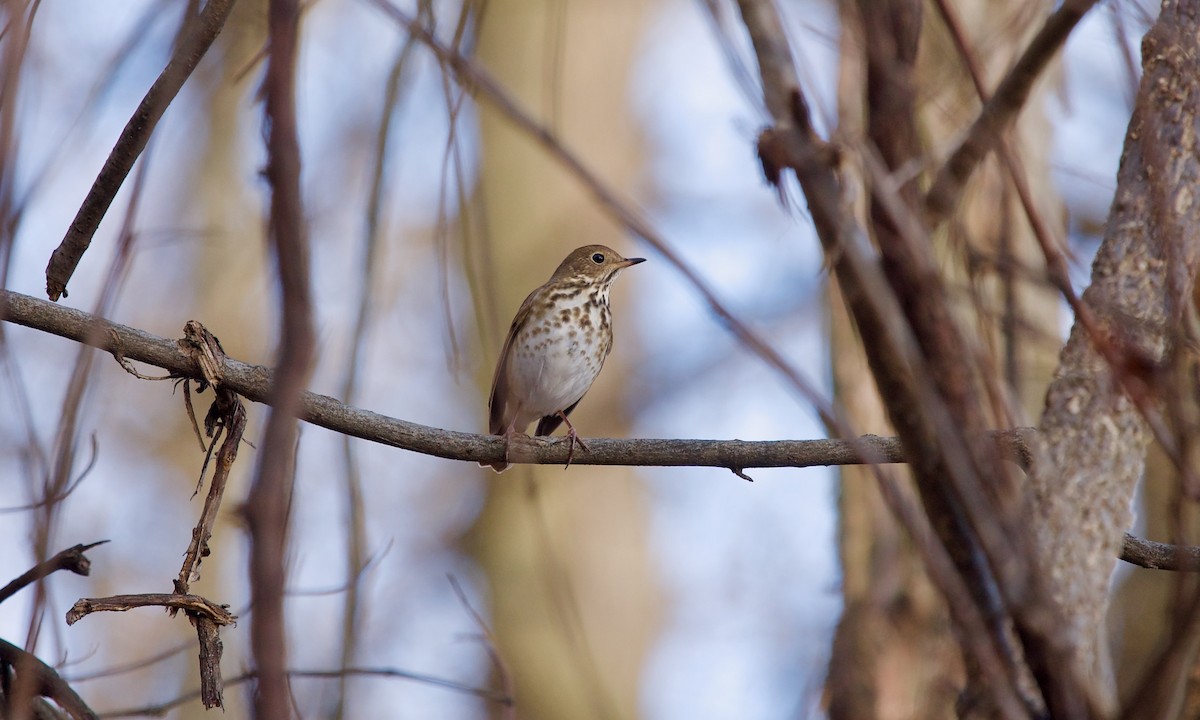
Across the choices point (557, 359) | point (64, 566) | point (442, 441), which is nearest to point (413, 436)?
point (442, 441)

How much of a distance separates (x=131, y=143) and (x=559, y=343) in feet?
10.1

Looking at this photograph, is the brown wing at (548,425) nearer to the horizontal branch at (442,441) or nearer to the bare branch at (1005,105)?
the horizontal branch at (442,441)

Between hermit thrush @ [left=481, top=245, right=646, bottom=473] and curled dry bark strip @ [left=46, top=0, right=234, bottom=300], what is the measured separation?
8.84 ft

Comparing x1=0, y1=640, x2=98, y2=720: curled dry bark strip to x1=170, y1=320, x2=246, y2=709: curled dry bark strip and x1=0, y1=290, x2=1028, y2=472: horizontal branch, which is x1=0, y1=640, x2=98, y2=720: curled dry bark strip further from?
Result: x1=0, y1=290, x2=1028, y2=472: horizontal branch

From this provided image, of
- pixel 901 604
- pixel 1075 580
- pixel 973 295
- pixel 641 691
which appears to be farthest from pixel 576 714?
pixel 973 295

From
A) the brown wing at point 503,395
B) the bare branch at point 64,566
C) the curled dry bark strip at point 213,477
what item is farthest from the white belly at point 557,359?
the bare branch at point 64,566

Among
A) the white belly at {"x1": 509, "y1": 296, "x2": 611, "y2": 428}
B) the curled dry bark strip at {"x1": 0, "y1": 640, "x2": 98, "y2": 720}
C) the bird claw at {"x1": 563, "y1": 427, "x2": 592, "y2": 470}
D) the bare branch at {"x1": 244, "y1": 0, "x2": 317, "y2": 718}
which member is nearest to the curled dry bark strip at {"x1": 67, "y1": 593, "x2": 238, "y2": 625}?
the curled dry bark strip at {"x1": 0, "y1": 640, "x2": 98, "y2": 720}

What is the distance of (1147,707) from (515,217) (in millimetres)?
8094

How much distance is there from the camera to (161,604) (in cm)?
187

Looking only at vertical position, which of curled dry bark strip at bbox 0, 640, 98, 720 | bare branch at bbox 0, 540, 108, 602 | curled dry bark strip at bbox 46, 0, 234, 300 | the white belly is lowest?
curled dry bark strip at bbox 0, 640, 98, 720

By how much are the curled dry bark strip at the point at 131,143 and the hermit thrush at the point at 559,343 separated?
269 centimetres

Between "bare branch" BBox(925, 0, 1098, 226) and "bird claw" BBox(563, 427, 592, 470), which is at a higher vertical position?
"bare branch" BBox(925, 0, 1098, 226)

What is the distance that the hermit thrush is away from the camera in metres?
5.05

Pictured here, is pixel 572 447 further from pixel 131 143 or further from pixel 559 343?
pixel 131 143
